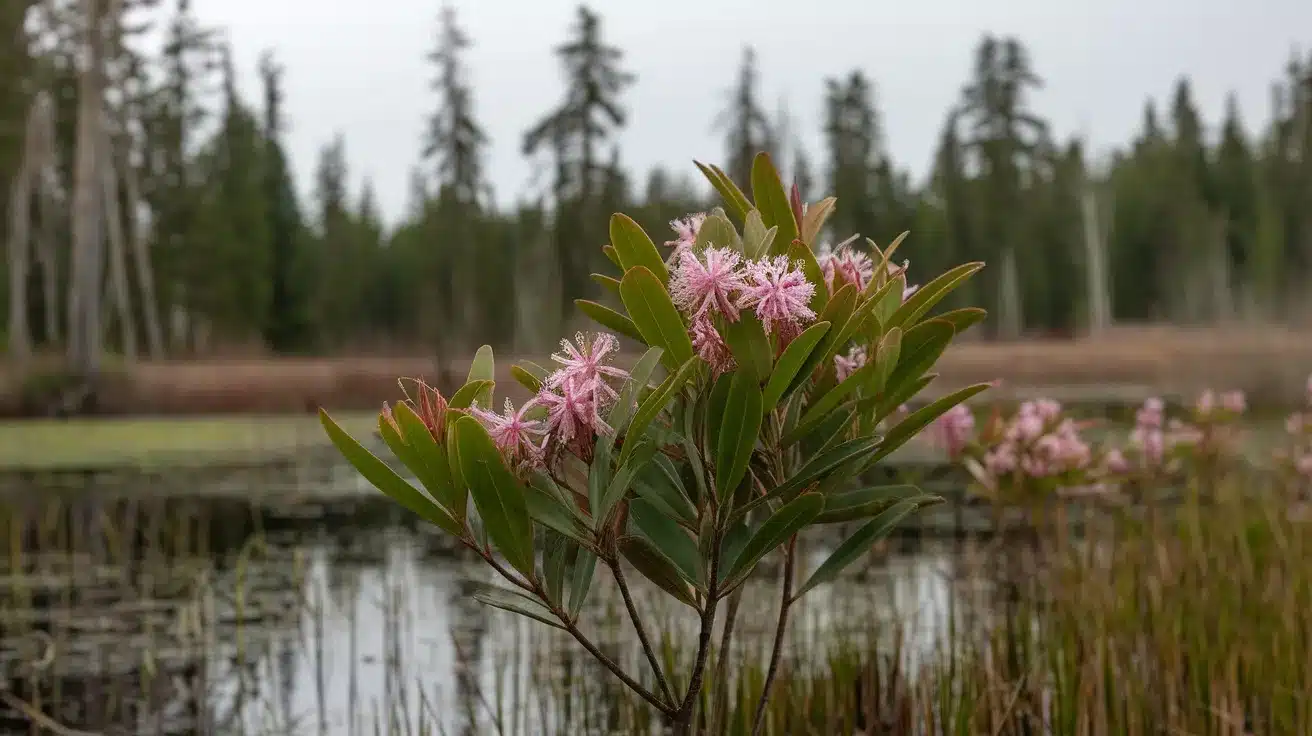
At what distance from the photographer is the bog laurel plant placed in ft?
5.16

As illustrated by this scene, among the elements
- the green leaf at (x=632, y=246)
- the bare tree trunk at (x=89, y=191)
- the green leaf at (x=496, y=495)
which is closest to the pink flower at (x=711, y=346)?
the green leaf at (x=632, y=246)

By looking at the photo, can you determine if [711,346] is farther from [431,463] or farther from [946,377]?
[946,377]

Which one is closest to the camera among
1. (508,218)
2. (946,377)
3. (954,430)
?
(954,430)

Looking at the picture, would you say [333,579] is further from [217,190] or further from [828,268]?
[217,190]

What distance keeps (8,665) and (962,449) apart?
349 cm

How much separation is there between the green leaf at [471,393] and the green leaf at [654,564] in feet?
0.99

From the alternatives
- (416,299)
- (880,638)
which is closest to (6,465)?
(880,638)

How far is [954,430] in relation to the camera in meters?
3.88

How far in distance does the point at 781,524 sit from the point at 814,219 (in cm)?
59

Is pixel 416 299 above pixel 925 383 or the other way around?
above

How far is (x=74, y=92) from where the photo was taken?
1334 inches

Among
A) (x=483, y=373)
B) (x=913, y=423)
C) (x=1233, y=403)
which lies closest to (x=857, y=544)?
(x=913, y=423)

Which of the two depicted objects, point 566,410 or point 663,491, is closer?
point 566,410

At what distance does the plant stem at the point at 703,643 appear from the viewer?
5.43 ft
